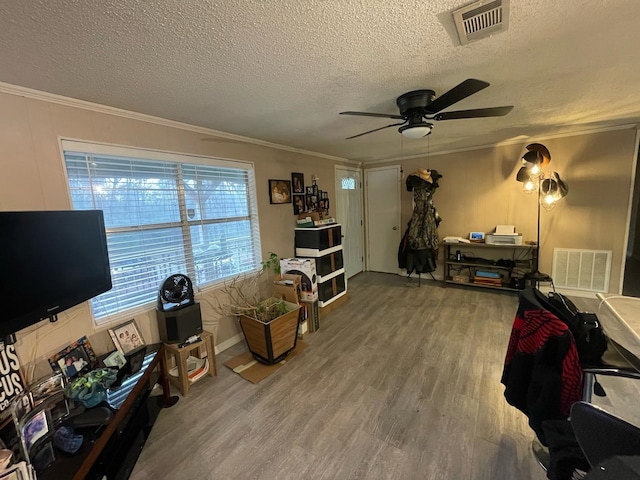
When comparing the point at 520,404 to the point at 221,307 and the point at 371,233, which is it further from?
the point at 371,233

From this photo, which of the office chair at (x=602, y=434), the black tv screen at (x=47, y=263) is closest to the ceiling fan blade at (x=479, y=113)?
the office chair at (x=602, y=434)

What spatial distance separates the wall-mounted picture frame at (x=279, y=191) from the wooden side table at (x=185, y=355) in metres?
1.72

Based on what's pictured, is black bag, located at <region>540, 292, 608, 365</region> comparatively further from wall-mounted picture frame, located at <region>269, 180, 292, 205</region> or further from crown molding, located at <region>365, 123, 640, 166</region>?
crown molding, located at <region>365, 123, 640, 166</region>

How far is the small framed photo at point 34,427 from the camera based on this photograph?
1.05m

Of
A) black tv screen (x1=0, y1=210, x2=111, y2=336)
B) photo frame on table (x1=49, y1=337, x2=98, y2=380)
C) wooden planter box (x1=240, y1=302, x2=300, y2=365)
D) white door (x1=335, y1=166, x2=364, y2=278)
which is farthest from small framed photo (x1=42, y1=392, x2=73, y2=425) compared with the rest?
white door (x1=335, y1=166, x2=364, y2=278)

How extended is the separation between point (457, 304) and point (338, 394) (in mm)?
2371

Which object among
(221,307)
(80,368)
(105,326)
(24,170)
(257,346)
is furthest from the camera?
(221,307)

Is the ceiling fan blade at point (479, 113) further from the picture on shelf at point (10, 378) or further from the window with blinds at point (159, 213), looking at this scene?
the picture on shelf at point (10, 378)

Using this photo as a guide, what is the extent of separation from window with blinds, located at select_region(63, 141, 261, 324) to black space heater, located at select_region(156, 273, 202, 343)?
20 centimetres

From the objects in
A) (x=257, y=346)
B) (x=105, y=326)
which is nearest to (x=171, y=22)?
(x=105, y=326)

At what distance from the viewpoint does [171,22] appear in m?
1.07

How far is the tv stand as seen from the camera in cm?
111

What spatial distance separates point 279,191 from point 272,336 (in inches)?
70.0

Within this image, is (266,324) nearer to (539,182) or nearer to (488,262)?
(488,262)
